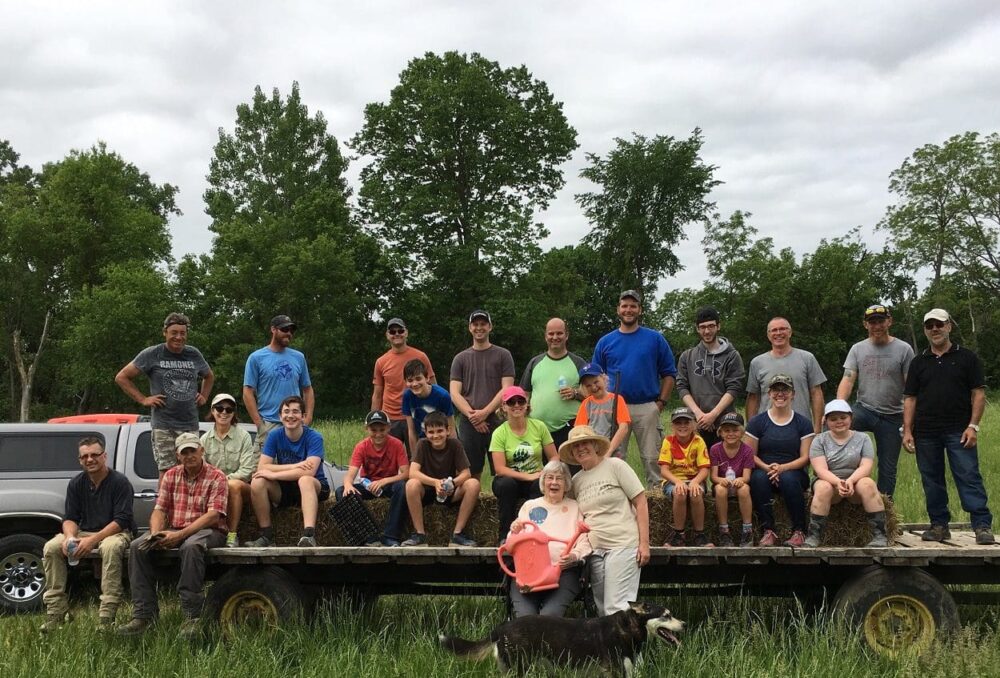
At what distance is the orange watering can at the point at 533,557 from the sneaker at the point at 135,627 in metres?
2.62

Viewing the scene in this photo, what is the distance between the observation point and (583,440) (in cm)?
589

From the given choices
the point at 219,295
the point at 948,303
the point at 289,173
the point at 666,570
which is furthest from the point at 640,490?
the point at 948,303

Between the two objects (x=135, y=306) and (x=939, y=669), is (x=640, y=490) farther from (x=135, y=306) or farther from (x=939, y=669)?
(x=135, y=306)

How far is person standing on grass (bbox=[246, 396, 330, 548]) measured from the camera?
638cm

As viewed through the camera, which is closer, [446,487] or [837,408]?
[837,408]

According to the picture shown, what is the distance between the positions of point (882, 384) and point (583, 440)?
9.79ft

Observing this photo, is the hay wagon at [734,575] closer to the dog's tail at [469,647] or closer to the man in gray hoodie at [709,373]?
the dog's tail at [469,647]

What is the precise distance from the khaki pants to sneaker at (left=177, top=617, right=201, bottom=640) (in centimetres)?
58

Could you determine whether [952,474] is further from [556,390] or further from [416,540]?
[416,540]

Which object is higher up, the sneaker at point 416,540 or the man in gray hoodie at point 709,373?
the man in gray hoodie at point 709,373

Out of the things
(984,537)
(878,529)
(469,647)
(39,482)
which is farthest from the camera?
(39,482)

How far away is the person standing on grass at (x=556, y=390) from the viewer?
7.02 metres

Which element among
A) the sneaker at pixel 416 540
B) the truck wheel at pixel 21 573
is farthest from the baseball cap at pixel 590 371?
the truck wheel at pixel 21 573

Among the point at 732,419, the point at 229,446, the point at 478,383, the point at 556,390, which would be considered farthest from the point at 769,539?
the point at 229,446
